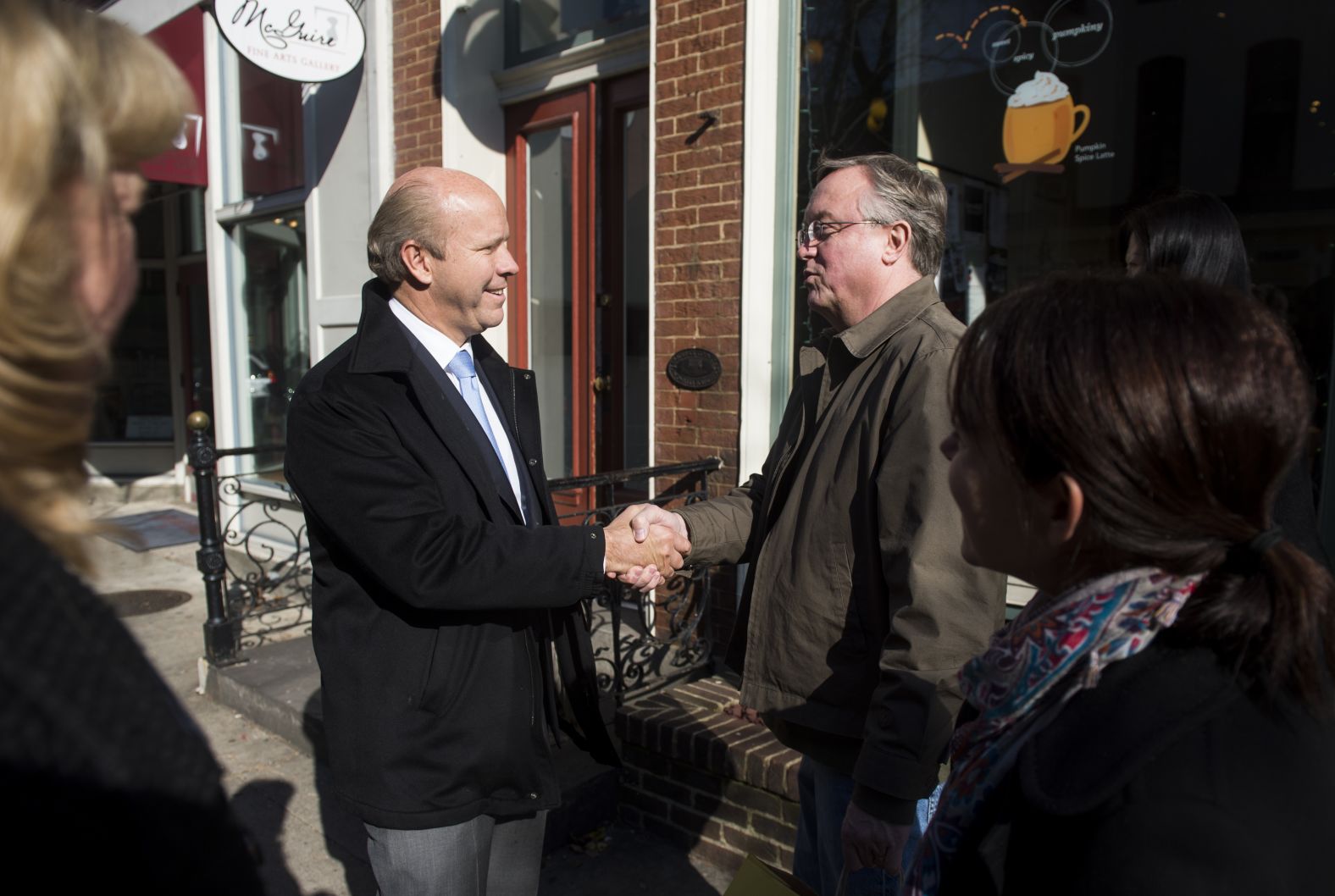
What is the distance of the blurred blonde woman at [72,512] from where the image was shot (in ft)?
2.17

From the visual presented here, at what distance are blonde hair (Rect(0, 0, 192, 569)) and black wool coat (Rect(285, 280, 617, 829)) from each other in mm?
1168

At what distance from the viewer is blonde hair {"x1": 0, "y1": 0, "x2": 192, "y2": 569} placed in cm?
75

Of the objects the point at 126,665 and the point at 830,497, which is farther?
the point at 830,497

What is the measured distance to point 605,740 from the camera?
2.57 meters

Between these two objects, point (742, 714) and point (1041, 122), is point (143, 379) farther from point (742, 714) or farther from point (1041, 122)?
point (1041, 122)

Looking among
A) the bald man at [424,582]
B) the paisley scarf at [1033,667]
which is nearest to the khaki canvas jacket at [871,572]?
the bald man at [424,582]

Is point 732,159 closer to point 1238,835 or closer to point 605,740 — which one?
point 605,740

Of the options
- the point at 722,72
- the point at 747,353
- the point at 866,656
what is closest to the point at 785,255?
the point at 747,353

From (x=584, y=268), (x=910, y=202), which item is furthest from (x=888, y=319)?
(x=584, y=268)

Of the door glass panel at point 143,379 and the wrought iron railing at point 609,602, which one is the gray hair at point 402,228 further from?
the door glass panel at point 143,379

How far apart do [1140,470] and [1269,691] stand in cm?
26

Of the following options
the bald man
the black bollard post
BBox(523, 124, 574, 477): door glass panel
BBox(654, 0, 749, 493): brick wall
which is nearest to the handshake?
the bald man

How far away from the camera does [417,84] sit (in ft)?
19.9

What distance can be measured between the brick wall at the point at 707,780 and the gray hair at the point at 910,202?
1.94 meters
